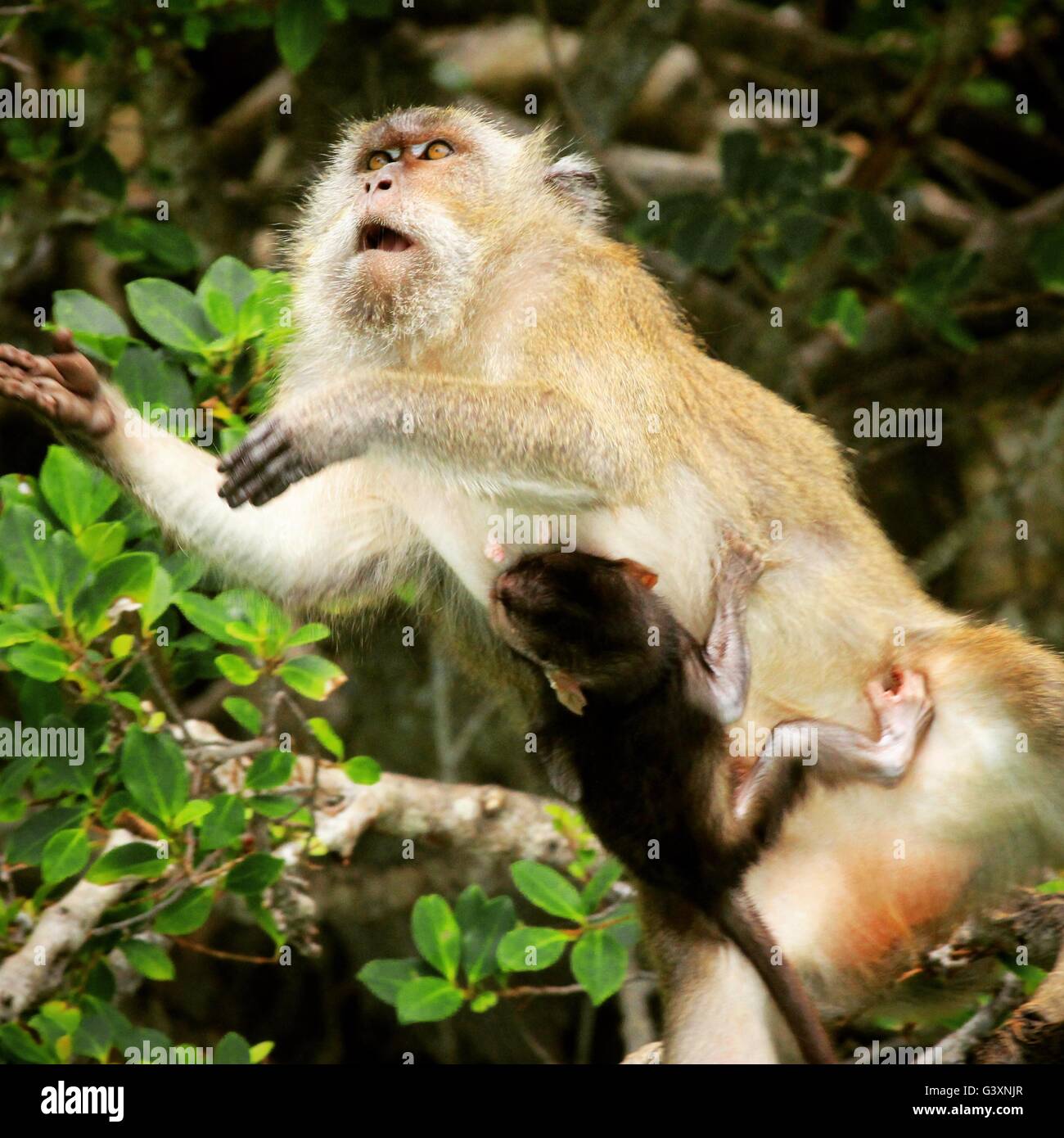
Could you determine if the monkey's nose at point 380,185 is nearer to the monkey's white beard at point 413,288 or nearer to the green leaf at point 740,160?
the monkey's white beard at point 413,288

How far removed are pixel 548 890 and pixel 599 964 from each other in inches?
10.4

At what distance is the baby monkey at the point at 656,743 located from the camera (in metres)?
3.81

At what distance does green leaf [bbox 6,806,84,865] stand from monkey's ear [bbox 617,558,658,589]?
65.0 inches

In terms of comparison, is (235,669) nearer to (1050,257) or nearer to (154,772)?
(154,772)

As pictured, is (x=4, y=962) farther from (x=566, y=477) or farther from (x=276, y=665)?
(x=566, y=477)

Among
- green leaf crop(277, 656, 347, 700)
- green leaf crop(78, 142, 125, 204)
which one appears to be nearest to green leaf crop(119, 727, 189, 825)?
green leaf crop(277, 656, 347, 700)

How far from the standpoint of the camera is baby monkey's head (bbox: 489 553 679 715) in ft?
12.4

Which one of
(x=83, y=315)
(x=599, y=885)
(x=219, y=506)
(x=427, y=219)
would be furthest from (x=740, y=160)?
(x=599, y=885)

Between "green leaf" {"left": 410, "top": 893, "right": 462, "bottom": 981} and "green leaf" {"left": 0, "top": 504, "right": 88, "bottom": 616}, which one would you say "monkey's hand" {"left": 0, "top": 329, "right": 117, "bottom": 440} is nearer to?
"green leaf" {"left": 0, "top": 504, "right": 88, "bottom": 616}

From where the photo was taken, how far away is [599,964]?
425 centimetres

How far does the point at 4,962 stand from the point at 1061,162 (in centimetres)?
789

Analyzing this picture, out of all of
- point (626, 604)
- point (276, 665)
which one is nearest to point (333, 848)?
point (276, 665)

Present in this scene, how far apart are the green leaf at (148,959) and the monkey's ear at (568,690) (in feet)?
4.47

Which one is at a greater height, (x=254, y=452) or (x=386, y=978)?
(x=254, y=452)
